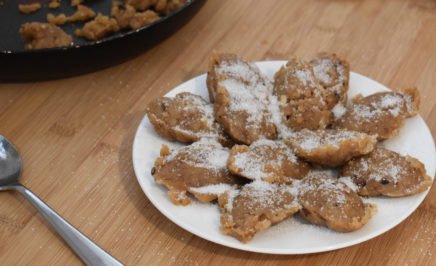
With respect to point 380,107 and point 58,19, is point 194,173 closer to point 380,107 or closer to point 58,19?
point 380,107

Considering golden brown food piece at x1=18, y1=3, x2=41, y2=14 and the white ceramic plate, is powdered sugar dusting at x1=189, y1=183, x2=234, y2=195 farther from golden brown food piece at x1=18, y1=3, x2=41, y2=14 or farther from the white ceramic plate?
golden brown food piece at x1=18, y1=3, x2=41, y2=14

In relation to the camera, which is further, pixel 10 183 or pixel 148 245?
pixel 10 183

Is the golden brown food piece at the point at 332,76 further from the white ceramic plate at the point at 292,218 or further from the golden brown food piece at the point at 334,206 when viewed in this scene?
the golden brown food piece at the point at 334,206

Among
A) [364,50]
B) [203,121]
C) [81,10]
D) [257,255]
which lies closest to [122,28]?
[81,10]

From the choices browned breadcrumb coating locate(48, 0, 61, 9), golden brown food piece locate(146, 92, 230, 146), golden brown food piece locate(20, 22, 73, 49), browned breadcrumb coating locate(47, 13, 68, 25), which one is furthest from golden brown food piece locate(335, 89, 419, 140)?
browned breadcrumb coating locate(48, 0, 61, 9)

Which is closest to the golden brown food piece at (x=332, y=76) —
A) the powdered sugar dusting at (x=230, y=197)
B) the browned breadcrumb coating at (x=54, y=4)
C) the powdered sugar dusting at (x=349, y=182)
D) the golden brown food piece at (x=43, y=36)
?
the powdered sugar dusting at (x=349, y=182)

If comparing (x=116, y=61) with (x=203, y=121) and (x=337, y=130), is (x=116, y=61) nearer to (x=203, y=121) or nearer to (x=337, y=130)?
(x=203, y=121)
